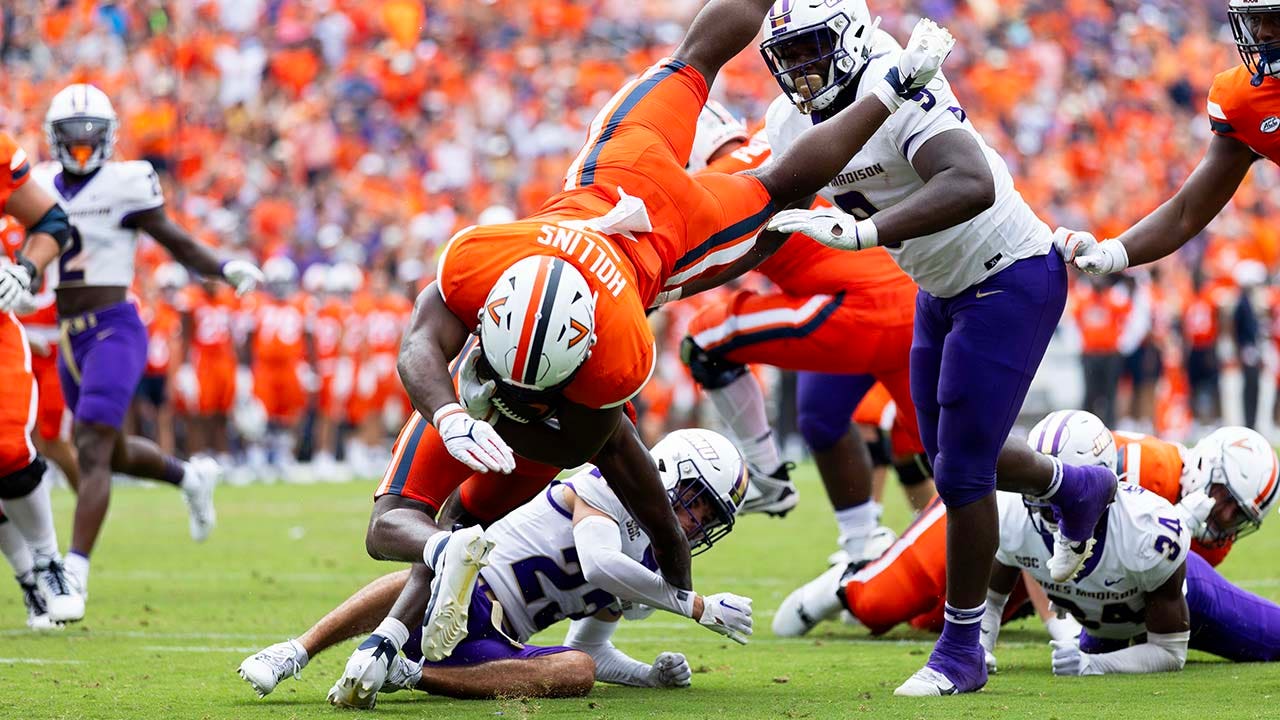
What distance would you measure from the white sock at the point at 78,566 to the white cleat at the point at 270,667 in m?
2.77

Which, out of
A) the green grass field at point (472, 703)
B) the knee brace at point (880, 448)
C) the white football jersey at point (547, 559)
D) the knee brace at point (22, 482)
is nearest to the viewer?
the green grass field at point (472, 703)

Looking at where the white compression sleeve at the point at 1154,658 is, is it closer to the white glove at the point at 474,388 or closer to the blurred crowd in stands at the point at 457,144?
the white glove at the point at 474,388

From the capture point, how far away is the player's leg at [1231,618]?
569 cm

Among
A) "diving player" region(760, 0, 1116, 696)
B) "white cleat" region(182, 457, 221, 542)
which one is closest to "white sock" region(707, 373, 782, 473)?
"diving player" region(760, 0, 1116, 696)

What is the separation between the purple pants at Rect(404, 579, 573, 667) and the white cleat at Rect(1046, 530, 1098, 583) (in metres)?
1.61

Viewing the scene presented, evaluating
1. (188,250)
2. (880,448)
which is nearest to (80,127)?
(188,250)

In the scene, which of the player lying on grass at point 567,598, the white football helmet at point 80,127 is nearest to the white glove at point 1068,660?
the player lying on grass at point 567,598

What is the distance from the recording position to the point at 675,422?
63.6ft

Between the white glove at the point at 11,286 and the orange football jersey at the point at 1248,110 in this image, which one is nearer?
the orange football jersey at the point at 1248,110

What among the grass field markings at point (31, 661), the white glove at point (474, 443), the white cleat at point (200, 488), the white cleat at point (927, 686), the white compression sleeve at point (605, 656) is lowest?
the white cleat at point (200, 488)

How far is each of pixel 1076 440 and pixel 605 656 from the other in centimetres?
177

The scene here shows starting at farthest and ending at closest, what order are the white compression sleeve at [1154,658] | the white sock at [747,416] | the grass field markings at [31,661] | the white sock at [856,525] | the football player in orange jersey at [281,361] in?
the football player in orange jersey at [281,361]
the white sock at [747,416]
the white sock at [856,525]
the grass field markings at [31,661]
the white compression sleeve at [1154,658]

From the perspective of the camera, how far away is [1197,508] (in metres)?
5.78

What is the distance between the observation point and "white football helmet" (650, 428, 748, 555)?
5359 mm
